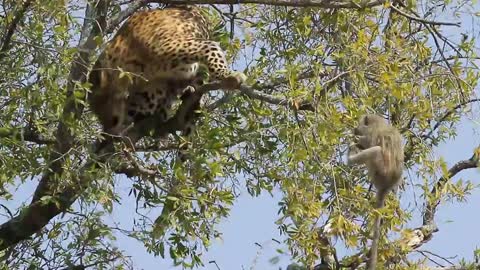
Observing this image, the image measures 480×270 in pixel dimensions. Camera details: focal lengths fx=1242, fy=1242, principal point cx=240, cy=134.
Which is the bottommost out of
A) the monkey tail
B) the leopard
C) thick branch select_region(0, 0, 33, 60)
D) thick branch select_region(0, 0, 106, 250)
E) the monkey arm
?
the monkey tail

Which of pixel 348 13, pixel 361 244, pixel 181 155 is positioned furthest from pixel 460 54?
pixel 181 155

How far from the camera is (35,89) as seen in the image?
6.88m

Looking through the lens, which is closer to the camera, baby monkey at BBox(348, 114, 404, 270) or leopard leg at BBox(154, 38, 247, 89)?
baby monkey at BBox(348, 114, 404, 270)

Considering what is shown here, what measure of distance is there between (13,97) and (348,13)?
2177 millimetres

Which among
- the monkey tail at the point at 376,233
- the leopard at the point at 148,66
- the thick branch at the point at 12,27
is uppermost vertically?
the leopard at the point at 148,66

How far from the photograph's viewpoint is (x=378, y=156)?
6523 mm

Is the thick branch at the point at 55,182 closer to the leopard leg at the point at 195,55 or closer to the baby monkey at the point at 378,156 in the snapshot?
the leopard leg at the point at 195,55

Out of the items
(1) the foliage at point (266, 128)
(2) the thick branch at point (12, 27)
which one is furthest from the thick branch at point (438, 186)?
(2) the thick branch at point (12, 27)

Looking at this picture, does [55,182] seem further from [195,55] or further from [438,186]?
[438,186]

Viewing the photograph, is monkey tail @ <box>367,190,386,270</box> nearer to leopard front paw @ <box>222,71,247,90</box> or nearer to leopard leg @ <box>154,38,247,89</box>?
leopard front paw @ <box>222,71,247,90</box>

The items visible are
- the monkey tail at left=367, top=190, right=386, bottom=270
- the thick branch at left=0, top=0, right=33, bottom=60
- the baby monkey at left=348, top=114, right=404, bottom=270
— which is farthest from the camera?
the thick branch at left=0, top=0, right=33, bottom=60

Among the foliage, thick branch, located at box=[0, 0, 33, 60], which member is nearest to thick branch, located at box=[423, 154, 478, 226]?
the foliage

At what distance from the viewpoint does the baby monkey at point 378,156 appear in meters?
6.47

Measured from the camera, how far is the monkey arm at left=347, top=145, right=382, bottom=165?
652 cm
